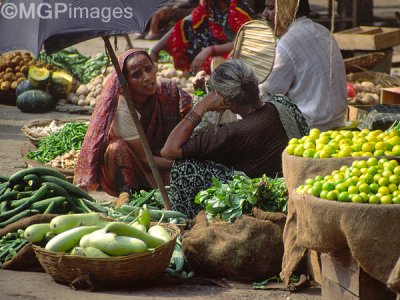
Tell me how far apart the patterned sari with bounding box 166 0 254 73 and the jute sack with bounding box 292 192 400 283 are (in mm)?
6099

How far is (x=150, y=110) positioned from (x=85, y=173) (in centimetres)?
77

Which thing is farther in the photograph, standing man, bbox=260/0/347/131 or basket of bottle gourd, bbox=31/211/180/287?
standing man, bbox=260/0/347/131

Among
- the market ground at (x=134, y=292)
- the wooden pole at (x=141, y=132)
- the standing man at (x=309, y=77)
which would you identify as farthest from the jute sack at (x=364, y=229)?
the standing man at (x=309, y=77)

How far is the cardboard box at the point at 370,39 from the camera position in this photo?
38.0 feet

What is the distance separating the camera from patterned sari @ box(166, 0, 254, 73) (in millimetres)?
11000

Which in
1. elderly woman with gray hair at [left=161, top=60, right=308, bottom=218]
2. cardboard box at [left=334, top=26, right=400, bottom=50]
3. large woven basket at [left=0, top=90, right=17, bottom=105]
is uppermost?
elderly woman with gray hair at [left=161, top=60, right=308, bottom=218]

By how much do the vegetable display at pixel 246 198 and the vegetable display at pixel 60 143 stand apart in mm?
2907

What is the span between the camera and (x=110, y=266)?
5.48m

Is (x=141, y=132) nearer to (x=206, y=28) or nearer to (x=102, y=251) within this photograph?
(x=102, y=251)

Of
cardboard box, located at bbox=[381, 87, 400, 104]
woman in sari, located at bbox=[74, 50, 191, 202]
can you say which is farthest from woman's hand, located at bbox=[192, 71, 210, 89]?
cardboard box, located at bbox=[381, 87, 400, 104]

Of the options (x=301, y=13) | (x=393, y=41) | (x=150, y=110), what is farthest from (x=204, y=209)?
(x=393, y=41)

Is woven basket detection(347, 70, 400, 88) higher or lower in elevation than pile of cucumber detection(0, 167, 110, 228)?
lower

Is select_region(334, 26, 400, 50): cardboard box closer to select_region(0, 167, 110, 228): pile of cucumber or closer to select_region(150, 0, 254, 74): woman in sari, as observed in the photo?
select_region(150, 0, 254, 74): woman in sari

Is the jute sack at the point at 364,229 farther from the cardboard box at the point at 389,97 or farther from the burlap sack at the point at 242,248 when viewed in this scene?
the cardboard box at the point at 389,97
